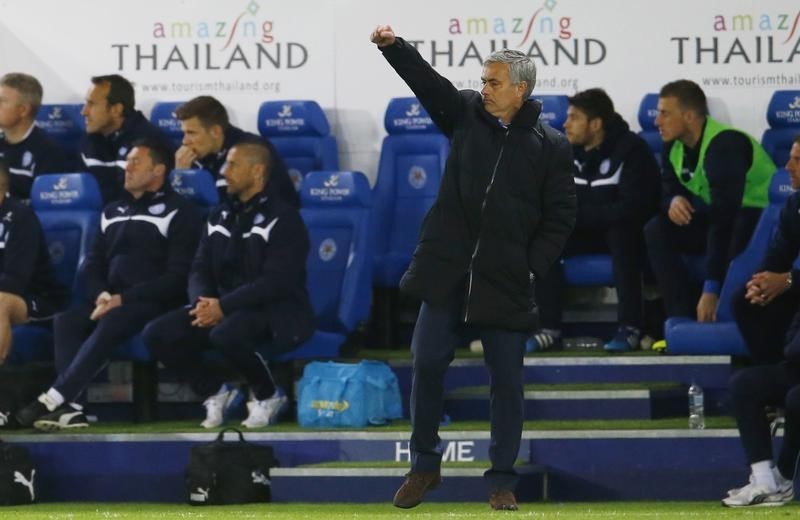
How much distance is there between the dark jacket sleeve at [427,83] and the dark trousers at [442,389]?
65cm

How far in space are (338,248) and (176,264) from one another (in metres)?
0.88

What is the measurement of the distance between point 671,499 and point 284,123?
3695 millimetres

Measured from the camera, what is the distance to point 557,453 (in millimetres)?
8367

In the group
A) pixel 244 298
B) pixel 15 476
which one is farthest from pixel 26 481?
pixel 244 298

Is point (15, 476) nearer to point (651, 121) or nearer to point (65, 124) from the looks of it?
point (65, 124)

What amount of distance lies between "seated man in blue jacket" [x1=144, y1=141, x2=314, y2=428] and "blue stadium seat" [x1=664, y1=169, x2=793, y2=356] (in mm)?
1833

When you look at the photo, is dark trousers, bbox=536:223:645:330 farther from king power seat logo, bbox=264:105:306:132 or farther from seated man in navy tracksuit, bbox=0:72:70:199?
seated man in navy tracksuit, bbox=0:72:70:199

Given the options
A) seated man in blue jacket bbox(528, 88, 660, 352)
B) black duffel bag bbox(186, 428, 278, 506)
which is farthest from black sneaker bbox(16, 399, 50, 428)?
seated man in blue jacket bbox(528, 88, 660, 352)

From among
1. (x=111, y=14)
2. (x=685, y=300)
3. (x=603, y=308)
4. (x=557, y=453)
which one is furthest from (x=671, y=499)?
(x=111, y=14)

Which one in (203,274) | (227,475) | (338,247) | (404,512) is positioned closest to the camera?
(404,512)

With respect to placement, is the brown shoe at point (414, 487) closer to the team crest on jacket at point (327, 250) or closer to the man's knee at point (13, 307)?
the team crest on jacket at point (327, 250)

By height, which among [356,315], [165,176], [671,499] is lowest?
[671,499]

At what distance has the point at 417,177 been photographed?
35.1 ft

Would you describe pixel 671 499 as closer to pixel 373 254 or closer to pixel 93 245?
pixel 373 254
